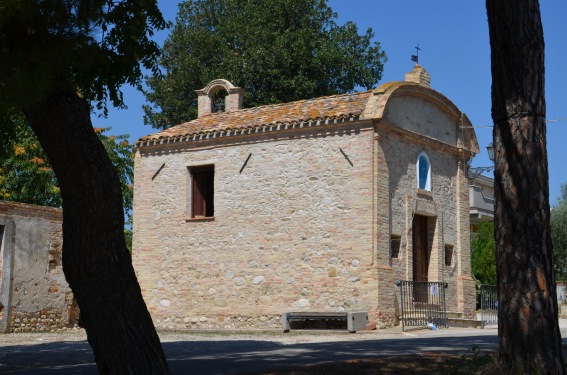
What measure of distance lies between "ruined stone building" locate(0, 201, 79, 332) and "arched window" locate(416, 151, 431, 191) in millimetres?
9311

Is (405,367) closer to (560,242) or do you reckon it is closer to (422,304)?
(422,304)

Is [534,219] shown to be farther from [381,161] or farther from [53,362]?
[381,161]

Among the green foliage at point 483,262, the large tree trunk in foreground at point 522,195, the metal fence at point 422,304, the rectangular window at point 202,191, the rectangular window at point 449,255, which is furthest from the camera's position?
the green foliage at point 483,262

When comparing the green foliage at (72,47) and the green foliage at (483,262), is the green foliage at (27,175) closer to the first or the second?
the green foliage at (483,262)

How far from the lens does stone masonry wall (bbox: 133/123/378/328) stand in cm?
2048

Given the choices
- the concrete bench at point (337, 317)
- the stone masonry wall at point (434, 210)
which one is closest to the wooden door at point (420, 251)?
the stone masonry wall at point (434, 210)

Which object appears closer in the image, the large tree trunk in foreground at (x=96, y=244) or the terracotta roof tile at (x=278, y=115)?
the large tree trunk in foreground at (x=96, y=244)

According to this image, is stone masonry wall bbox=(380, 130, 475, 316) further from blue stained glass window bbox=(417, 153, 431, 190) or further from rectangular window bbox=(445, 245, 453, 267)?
blue stained glass window bbox=(417, 153, 431, 190)

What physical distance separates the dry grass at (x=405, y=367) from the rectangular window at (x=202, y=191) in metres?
13.6

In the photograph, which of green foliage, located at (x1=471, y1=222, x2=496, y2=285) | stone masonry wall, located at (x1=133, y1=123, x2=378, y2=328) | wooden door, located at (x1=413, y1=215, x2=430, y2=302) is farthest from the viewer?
green foliage, located at (x1=471, y1=222, x2=496, y2=285)

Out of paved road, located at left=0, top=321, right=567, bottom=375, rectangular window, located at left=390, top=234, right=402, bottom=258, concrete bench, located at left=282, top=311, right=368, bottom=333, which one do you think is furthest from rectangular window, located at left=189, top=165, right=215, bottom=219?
paved road, located at left=0, top=321, right=567, bottom=375

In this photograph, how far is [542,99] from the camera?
8.27 m

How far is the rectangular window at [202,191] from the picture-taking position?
76.8 ft

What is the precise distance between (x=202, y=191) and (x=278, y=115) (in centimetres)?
307
